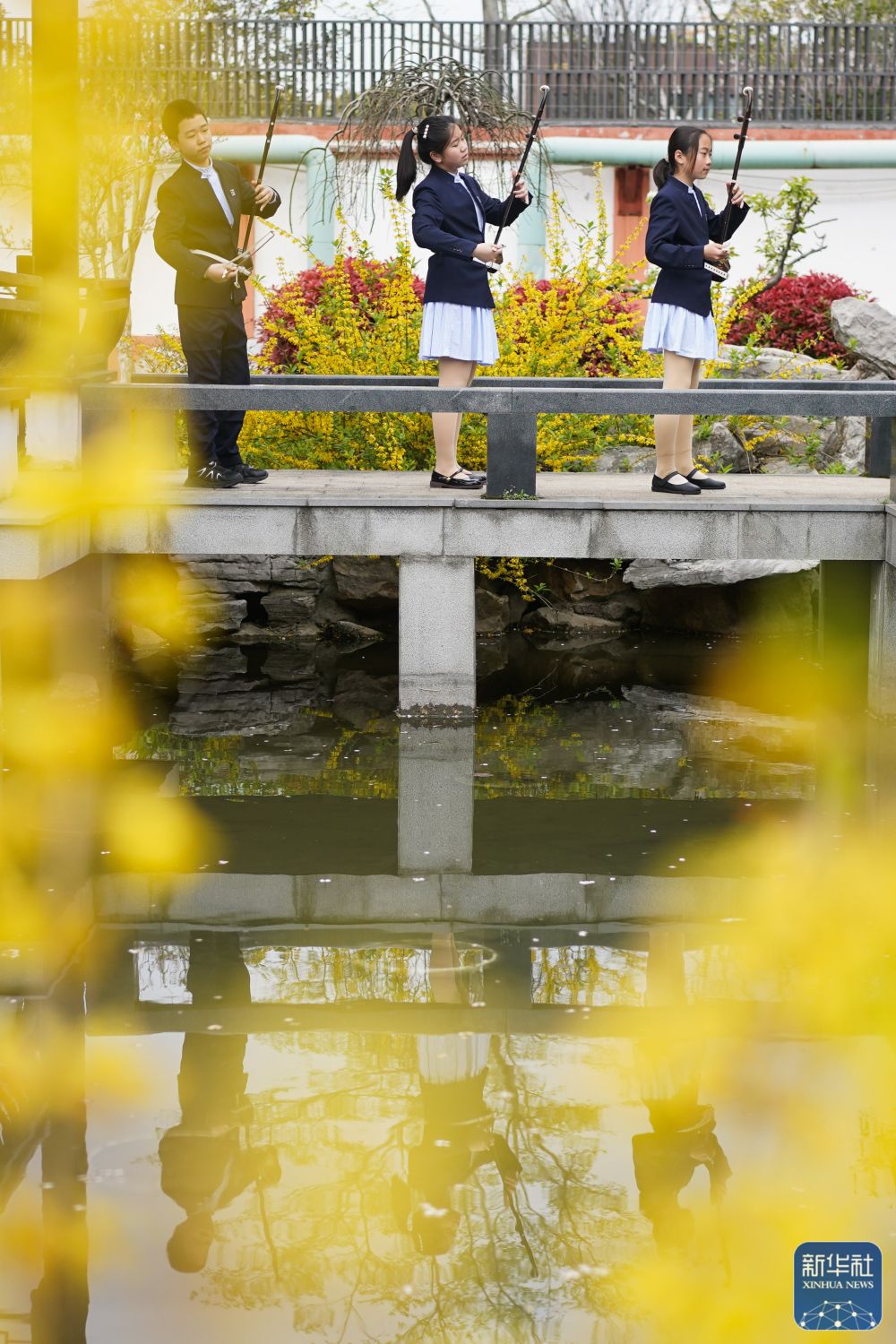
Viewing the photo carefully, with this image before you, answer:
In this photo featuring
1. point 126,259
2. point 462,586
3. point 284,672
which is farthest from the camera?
point 126,259

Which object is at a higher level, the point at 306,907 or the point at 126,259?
Result: the point at 126,259

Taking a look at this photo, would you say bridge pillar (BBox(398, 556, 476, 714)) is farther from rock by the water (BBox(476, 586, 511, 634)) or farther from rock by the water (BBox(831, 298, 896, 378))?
rock by the water (BBox(831, 298, 896, 378))

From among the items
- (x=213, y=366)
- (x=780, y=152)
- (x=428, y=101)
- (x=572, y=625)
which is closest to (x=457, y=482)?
(x=213, y=366)

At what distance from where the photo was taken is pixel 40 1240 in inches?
144

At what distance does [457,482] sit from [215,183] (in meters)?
1.77

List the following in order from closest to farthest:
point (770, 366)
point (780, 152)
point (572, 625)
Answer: point (572, 625) < point (770, 366) < point (780, 152)

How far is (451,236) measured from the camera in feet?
26.9

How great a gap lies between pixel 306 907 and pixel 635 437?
5318 millimetres

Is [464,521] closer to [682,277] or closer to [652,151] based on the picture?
[682,277]

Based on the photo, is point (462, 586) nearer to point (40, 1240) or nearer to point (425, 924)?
point (425, 924)

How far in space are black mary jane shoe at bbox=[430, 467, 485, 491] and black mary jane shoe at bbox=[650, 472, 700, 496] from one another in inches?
33.4

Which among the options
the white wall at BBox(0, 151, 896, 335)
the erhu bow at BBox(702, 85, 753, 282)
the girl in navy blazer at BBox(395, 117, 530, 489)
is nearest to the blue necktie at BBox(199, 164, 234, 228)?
the girl in navy blazer at BBox(395, 117, 530, 489)

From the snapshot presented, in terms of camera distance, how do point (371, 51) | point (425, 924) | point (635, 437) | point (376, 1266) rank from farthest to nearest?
1. point (371, 51)
2. point (635, 437)
3. point (425, 924)
4. point (376, 1266)

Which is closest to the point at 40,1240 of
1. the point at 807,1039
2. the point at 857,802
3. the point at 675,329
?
the point at 807,1039
